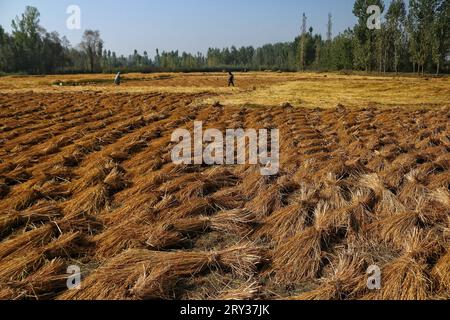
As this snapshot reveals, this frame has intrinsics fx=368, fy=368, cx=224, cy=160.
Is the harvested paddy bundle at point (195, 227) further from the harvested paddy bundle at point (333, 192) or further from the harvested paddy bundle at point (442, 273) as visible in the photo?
the harvested paddy bundle at point (442, 273)

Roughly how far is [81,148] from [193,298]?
15.0 ft

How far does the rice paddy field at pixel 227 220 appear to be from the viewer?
2.67 m

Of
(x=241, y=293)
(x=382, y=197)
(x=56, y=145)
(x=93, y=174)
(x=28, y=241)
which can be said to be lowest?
(x=241, y=293)

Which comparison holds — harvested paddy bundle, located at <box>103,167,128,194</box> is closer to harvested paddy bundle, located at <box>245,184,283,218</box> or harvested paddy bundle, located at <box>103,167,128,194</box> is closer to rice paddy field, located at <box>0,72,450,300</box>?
rice paddy field, located at <box>0,72,450,300</box>

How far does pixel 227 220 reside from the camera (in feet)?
11.8

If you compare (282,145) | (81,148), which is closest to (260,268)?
(282,145)

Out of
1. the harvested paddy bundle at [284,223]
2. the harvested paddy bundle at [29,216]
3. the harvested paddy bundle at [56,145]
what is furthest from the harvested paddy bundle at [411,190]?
the harvested paddy bundle at [56,145]

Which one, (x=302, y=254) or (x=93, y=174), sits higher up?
(x=93, y=174)

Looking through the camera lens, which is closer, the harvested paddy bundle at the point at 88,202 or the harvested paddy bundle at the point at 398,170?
the harvested paddy bundle at the point at 88,202

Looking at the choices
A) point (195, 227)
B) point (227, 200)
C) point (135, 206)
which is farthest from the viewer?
point (227, 200)

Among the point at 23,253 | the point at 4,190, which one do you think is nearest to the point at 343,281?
the point at 23,253

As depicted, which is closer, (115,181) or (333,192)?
(333,192)

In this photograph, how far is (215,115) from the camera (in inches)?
405

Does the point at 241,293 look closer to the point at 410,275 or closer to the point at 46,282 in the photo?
the point at 410,275
